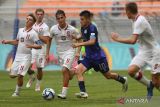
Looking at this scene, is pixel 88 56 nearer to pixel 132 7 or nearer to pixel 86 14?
pixel 86 14

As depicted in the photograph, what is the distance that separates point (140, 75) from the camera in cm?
1583

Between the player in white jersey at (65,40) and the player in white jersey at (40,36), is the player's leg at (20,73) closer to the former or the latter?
the player in white jersey at (65,40)

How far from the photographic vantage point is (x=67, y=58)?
1803 cm

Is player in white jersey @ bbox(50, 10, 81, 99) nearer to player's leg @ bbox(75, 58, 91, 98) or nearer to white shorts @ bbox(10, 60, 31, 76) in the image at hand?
player's leg @ bbox(75, 58, 91, 98)

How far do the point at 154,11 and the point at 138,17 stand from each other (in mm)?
20739

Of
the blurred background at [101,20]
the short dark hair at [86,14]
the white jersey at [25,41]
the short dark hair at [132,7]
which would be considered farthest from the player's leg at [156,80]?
the blurred background at [101,20]

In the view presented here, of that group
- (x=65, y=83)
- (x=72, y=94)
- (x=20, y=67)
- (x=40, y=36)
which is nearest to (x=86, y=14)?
(x=65, y=83)

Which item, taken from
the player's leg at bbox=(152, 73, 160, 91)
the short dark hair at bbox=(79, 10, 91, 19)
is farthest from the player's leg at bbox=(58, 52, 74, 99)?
the player's leg at bbox=(152, 73, 160, 91)

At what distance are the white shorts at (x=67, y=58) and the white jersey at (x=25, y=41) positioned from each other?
0.98 meters

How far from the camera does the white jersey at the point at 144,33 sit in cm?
1494

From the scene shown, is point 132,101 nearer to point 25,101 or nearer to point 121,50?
point 25,101

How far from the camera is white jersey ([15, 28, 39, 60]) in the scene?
60.9ft

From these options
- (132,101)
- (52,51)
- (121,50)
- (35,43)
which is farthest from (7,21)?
(132,101)

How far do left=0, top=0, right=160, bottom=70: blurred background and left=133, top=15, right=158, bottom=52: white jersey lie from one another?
1541cm
